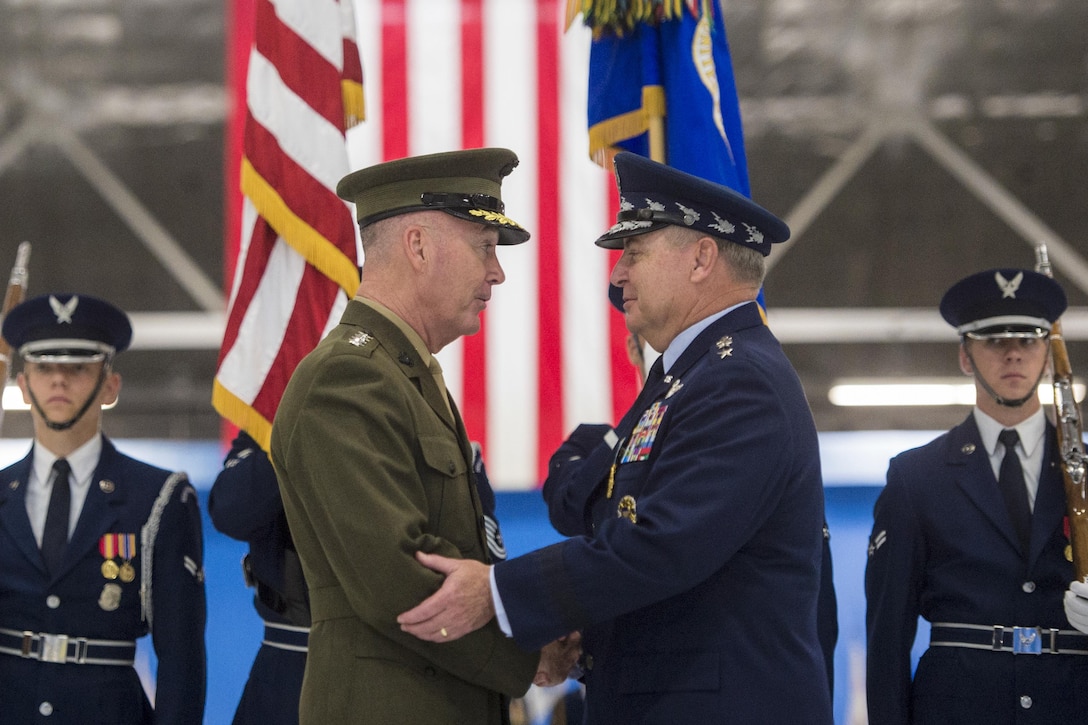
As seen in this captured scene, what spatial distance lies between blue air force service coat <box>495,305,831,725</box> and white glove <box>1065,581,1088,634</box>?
0.96 m

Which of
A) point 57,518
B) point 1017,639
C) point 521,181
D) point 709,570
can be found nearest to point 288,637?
point 57,518

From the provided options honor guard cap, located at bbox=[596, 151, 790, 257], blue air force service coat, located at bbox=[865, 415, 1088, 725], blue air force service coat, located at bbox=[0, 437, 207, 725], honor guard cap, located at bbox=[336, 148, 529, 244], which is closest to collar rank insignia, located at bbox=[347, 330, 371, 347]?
honor guard cap, located at bbox=[336, 148, 529, 244]

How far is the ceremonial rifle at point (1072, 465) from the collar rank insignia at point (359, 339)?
5.54 ft

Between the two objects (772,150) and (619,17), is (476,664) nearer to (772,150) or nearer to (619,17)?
(619,17)

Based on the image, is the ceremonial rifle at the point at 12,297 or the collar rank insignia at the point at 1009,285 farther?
the ceremonial rifle at the point at 12,297

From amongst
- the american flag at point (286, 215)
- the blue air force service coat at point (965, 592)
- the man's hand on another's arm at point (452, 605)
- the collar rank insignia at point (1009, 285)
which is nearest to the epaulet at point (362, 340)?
the man's hand on another's arm at point (452, 605)

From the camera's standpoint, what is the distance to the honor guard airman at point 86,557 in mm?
2736

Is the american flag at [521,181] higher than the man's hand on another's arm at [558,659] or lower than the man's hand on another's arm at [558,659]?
higher

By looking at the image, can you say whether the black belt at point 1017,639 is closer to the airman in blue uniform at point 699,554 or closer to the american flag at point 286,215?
the airman in blue uniform at point 699,554

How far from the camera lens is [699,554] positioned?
1.74 metres

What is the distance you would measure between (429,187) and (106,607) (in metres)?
1.44

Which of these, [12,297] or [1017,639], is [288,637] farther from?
[1017,639]

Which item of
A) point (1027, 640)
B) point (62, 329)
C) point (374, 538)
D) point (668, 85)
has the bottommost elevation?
point (1027, 640)

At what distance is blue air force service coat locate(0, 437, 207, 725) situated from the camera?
2.72m
